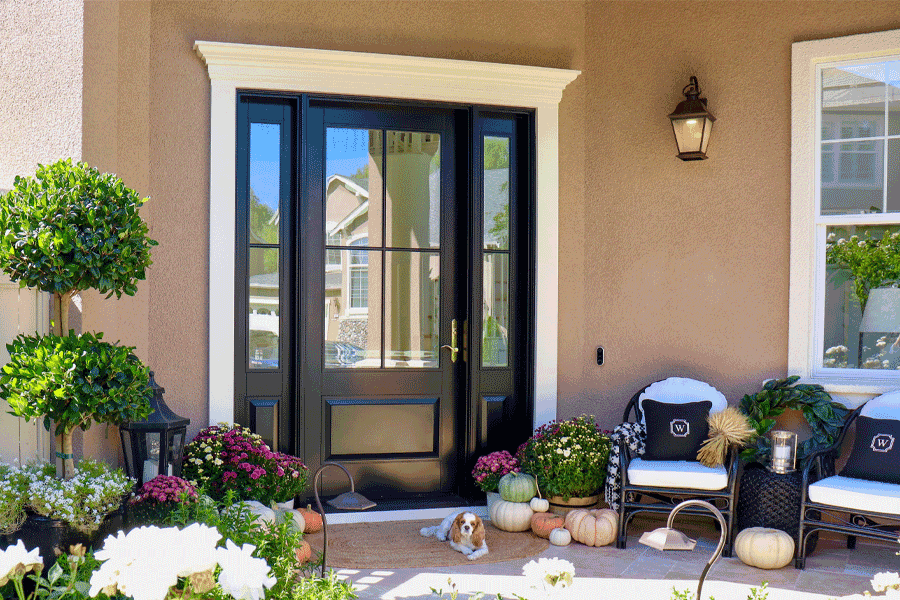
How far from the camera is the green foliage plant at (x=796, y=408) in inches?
174

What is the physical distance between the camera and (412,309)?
4.99 meters

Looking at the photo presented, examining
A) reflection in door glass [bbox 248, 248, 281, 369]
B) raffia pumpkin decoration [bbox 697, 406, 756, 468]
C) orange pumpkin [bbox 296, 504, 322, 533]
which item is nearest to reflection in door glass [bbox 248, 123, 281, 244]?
reflection in door glass [bbox 248, 248, 281, 369]

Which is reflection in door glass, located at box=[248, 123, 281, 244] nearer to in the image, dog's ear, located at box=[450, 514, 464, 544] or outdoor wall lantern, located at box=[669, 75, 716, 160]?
dog's ear, located at box=[450, 514, 464, 544]

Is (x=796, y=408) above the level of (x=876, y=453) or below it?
above

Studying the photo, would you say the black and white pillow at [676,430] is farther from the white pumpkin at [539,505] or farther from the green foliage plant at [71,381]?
the green foliage plant at [71,381]

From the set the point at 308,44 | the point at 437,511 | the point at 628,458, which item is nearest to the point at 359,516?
the point at 437,511

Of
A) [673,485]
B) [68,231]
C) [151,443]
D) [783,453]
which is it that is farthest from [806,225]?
[68,231]

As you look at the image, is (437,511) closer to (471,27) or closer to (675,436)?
(675,436)

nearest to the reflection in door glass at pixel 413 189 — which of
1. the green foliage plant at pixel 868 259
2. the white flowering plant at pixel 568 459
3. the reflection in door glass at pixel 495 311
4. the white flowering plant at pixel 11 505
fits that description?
the reflection in door glass at pixel 495 311

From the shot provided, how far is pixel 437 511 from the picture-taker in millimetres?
4855

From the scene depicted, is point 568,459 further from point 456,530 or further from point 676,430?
point 456,530

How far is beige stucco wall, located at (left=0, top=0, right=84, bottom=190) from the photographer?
11.6 feet

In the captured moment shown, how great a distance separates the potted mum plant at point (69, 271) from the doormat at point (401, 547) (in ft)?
4.82

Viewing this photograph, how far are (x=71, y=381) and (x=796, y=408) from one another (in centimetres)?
376
